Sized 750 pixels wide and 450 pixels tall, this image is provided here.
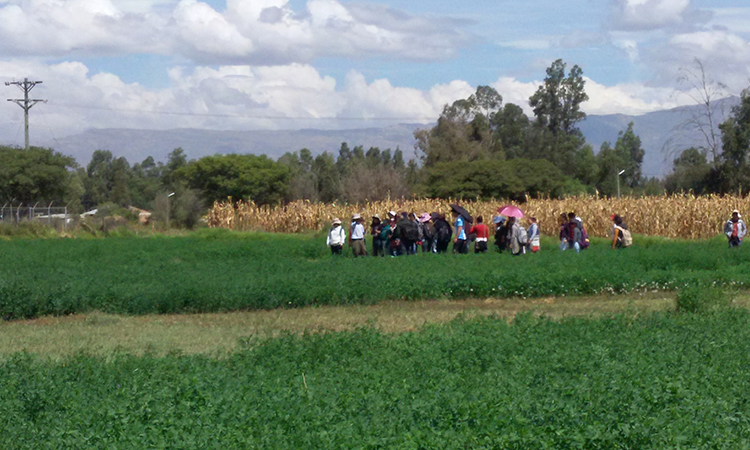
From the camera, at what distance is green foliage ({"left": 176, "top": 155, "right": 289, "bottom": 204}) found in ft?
238

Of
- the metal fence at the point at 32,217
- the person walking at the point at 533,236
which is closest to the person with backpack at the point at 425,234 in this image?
the person walking at the point at 533,236

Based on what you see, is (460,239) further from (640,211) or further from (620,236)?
(640,211)

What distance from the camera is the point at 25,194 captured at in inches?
2707

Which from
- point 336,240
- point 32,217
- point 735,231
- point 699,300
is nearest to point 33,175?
point 32,217

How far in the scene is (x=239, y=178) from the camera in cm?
7269

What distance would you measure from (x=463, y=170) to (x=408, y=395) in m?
57.7

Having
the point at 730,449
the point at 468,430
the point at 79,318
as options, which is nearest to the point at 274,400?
the point at 468,430

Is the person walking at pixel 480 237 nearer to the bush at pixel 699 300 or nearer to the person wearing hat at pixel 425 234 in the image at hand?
the person wearing hat at pixel 425 234

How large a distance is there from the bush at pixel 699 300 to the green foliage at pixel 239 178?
5898 cm

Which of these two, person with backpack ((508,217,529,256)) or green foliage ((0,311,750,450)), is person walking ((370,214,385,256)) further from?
green foliage ((0,311,750,450))

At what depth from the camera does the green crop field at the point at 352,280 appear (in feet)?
57.6

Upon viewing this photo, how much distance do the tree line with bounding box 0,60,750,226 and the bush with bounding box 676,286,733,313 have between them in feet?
118

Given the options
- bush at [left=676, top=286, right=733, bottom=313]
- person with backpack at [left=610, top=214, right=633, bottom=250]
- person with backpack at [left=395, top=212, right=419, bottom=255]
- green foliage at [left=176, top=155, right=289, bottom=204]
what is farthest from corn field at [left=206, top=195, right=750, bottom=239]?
green foliage at [left=176, top=155, right=289, bottom=204]

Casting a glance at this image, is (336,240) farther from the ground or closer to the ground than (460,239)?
closer to the ground
